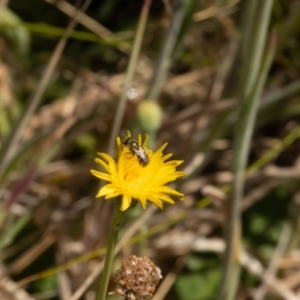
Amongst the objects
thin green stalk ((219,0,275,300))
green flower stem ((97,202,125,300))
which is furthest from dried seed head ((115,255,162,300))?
thin green stalk ((219,0,275,300))

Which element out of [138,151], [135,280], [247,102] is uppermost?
[247,102]

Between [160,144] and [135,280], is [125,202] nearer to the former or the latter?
[135,280]

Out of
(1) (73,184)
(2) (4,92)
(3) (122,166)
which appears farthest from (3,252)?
(3) (122,166)

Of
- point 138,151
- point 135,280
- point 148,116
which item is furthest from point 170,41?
point 135,280

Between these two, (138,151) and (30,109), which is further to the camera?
(30,109)

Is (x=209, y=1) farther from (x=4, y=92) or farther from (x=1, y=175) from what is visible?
(x=1, y=175)

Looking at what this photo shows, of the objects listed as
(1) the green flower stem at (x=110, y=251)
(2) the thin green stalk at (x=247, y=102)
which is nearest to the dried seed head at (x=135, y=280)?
(1) the green flower stem at (x=110, y=251)

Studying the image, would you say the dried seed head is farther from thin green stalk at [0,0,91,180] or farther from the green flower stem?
thin green stalk at [0,0,91,180]
